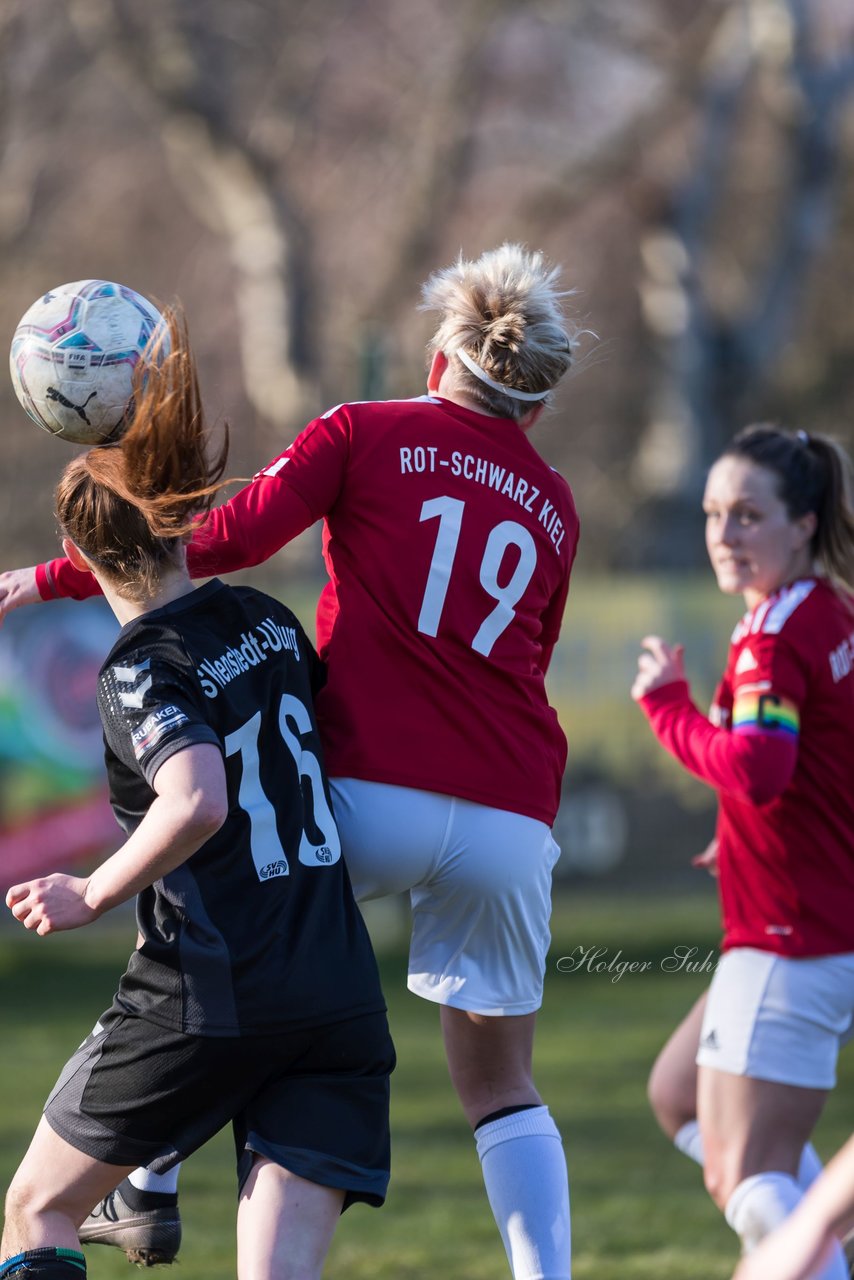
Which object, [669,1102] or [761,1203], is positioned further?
[669,1102]

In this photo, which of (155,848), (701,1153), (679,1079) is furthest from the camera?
(679,1079)

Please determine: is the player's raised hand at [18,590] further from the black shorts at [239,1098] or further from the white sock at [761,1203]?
the white sock at [761,1203]

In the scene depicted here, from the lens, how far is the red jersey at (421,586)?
3.29 metres

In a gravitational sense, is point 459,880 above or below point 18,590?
below

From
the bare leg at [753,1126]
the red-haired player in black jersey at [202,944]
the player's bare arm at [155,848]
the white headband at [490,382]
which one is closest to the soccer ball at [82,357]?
the red-haired player in black jersey at [202,944]

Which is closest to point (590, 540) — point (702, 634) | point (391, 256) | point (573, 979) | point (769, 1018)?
point (391, 256)

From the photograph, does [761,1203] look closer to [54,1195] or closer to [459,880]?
[459,880]

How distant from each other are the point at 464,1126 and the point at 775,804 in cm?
363

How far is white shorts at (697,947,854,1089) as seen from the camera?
3699 millimetres

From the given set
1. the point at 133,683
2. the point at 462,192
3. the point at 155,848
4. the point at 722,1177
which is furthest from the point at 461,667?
the point at 462,192

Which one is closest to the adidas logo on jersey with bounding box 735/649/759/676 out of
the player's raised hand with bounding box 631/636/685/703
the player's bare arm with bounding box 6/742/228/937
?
the player's raised hand with bounding box 631/636/685/703

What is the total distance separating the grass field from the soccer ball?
2570 mm

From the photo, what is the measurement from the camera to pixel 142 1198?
3.33 m

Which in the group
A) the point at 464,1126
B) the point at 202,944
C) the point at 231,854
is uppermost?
the point at 231,854
